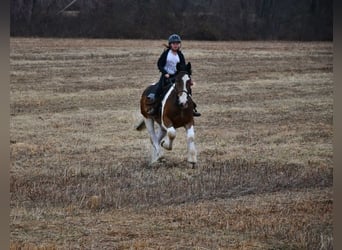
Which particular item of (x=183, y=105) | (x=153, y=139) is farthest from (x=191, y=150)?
(x=153, y=139)

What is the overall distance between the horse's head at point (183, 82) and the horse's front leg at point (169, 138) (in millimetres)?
456

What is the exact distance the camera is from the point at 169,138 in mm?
9109

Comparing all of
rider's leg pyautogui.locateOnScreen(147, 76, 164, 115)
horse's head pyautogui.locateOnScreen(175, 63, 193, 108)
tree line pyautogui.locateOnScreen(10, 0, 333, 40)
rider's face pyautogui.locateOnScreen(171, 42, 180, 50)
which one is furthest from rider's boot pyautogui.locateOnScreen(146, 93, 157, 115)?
tree line pyautogui.locateOnScreen(10, 0, 333, 40)

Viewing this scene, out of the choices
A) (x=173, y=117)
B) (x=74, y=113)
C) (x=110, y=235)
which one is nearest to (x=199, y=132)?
(x=173, y=117)

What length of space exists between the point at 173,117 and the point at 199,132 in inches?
89.0

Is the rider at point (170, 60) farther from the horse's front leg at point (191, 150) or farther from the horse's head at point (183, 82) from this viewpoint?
the horse's front leg at point (191, 150)

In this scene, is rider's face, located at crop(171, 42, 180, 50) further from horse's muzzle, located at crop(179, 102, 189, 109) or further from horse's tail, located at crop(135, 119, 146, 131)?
horse's tail, located at crop(135, 119, 146, 131)

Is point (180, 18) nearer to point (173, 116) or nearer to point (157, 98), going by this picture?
point (157, 98)

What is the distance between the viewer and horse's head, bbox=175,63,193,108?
28.4ft

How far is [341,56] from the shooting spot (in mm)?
5215

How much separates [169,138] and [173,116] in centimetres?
27

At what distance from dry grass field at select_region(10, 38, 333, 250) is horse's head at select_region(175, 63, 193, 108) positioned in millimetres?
865

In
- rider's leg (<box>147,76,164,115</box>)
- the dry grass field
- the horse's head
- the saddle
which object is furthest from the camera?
rider's leg (<box>147,76,164,115</box>)

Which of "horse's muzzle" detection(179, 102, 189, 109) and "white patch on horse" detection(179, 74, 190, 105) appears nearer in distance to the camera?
"white patch on horse" detection(179, 74, 190, 105)
